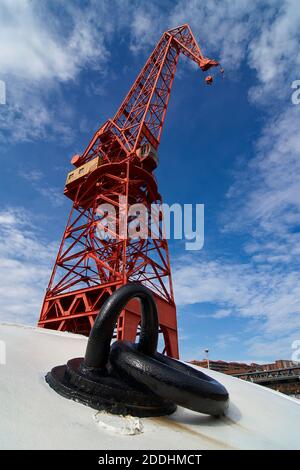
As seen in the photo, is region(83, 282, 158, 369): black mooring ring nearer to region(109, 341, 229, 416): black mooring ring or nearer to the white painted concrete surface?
region(109, 341, 229, 416): black mooring ring

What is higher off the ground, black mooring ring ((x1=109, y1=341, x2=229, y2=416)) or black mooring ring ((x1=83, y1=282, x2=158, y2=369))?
black mooring ring ((x1=83, y1=282, x2=158, y2=369))

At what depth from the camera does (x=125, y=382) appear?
302 cm

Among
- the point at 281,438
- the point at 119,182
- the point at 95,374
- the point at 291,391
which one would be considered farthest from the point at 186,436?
the point at 291,391

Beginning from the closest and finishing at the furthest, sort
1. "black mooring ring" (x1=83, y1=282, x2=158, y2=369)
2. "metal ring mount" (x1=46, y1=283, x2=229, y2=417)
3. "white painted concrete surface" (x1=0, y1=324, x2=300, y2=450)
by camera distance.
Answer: "white painted concrete surface" (x1=0, y1=324, x2=300, y2=450) → "metal ring mount" (x1=46, y1=283, x2=229, y2=417) → "black mooring ring" (x1=83, y1=282, x2=158, y2=369)

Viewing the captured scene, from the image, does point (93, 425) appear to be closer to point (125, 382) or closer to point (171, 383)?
point (125, 382)

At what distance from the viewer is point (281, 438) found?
317 cm

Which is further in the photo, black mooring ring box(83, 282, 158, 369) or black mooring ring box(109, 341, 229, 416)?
black mooring ring box(83, 282, 158, 369)

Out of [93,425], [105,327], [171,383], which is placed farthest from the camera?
[105,327]

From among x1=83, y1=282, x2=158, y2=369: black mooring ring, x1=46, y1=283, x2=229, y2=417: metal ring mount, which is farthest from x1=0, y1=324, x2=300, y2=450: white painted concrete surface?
x1=83, y1=282, x2=158, y2=369: black mooring ring

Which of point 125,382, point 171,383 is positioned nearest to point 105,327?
point 125,382

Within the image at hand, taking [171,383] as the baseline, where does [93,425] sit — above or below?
below

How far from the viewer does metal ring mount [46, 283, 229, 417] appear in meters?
2.84

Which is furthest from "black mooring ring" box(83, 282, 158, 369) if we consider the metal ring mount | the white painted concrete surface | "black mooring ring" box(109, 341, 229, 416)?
the white painted concrete surface

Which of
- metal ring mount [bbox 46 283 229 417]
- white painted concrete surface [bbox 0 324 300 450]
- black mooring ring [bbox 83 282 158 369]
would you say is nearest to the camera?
white painted concrete surface [bbox 0 324 300 450]
